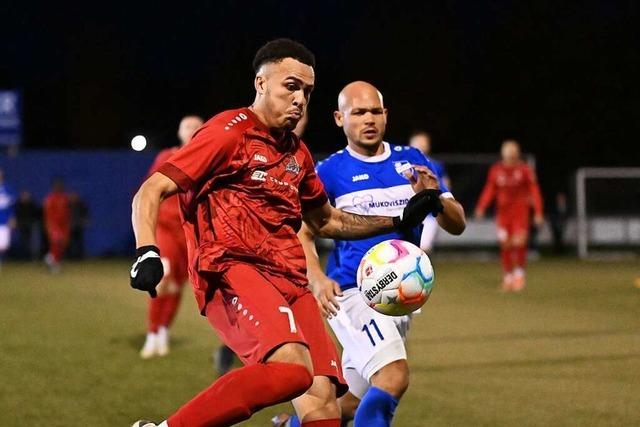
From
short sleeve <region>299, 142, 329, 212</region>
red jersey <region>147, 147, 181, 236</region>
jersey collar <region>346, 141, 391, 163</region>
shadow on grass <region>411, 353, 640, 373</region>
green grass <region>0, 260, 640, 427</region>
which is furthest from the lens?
red jersey <region>147, 147, 181, 236</region>

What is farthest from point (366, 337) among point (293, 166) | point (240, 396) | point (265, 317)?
point (240, 396)

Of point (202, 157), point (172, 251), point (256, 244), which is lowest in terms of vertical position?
point (172, 251)

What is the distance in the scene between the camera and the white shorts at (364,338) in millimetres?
5613

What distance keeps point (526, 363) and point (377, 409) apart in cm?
401

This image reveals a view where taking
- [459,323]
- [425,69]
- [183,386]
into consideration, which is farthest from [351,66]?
[183,386]

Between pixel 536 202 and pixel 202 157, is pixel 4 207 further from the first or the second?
pixel 202 157

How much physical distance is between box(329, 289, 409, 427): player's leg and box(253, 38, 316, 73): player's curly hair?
1525 mm

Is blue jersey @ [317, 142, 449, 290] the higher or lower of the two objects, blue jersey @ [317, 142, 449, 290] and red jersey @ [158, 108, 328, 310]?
the lower

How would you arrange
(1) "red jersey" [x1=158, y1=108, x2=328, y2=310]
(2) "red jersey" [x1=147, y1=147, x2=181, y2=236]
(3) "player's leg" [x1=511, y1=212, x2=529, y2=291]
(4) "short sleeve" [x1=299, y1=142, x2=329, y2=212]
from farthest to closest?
(3) "player's leg" [x1=511, y1=212, x2=529, y2=291] → (2) "red jersey" [x1=147, y1=147, x2=181, y2=236] → (4) "short sleeve" [x1=299, y1=142, x2=329, y2=212] → (1) "red jersey" [x1=158, y1=108, x2=328, y2=310]

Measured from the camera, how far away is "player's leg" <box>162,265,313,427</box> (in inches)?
168

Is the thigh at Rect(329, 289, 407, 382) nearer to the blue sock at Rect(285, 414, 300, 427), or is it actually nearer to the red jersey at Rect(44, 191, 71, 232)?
the blue sock at Rect(285, 414, 300, 427)

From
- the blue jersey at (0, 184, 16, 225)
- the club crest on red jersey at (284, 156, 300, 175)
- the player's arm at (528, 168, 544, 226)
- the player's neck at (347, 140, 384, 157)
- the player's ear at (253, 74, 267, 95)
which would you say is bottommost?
the blue jersey at (0, 184, 16, 225)

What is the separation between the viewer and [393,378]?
18.1ft

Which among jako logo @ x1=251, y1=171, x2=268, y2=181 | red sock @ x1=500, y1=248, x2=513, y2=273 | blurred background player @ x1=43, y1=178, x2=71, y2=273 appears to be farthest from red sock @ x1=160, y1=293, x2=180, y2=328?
blurred background player @ x1=43, y1=178, x2=71, y2=273
